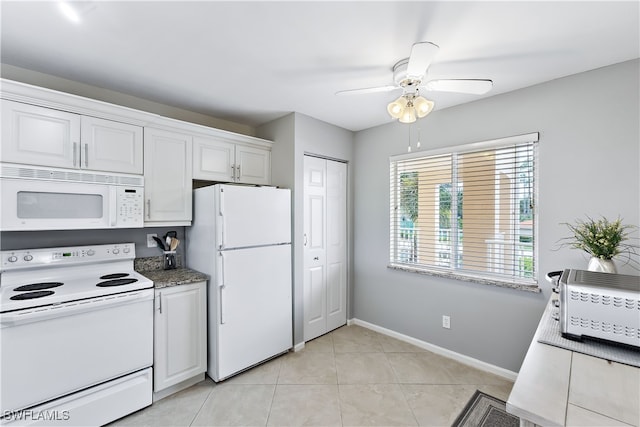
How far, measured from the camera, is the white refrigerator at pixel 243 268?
2.34m

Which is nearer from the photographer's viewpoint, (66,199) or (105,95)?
(66,199)

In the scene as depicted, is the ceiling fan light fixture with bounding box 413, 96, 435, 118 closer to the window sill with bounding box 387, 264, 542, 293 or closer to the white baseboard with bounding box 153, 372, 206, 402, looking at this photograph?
the window sill with bounding box 387, 264, 542, 293

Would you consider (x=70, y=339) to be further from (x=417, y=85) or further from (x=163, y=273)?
(x=417, y=85)

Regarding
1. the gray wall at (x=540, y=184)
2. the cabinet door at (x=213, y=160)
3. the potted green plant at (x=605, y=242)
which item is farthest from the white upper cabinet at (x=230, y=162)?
the potted green plant at (x=605, y=242)

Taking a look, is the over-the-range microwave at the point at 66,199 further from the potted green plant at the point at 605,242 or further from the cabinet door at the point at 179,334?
the potted green plant at the point at 605,242

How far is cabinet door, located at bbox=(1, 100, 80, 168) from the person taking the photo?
1774 mm

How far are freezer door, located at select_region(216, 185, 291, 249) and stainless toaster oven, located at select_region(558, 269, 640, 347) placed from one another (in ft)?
6.85

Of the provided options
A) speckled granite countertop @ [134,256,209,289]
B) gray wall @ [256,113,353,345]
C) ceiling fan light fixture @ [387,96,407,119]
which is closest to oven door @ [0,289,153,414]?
speckled granite countertop @ [134,256,209,289]

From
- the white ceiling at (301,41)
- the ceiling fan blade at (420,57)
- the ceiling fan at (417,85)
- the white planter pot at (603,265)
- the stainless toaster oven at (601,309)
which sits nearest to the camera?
the stainless toaster oven at (601,309)

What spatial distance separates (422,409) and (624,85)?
263 centimetres

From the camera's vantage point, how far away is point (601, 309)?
1.21 m

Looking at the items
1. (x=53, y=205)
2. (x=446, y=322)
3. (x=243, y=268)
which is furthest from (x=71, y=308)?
(x=446, y=322)

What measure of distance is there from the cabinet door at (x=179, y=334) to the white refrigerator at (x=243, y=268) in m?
0.09

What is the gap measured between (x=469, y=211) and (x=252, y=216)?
6.57ft
